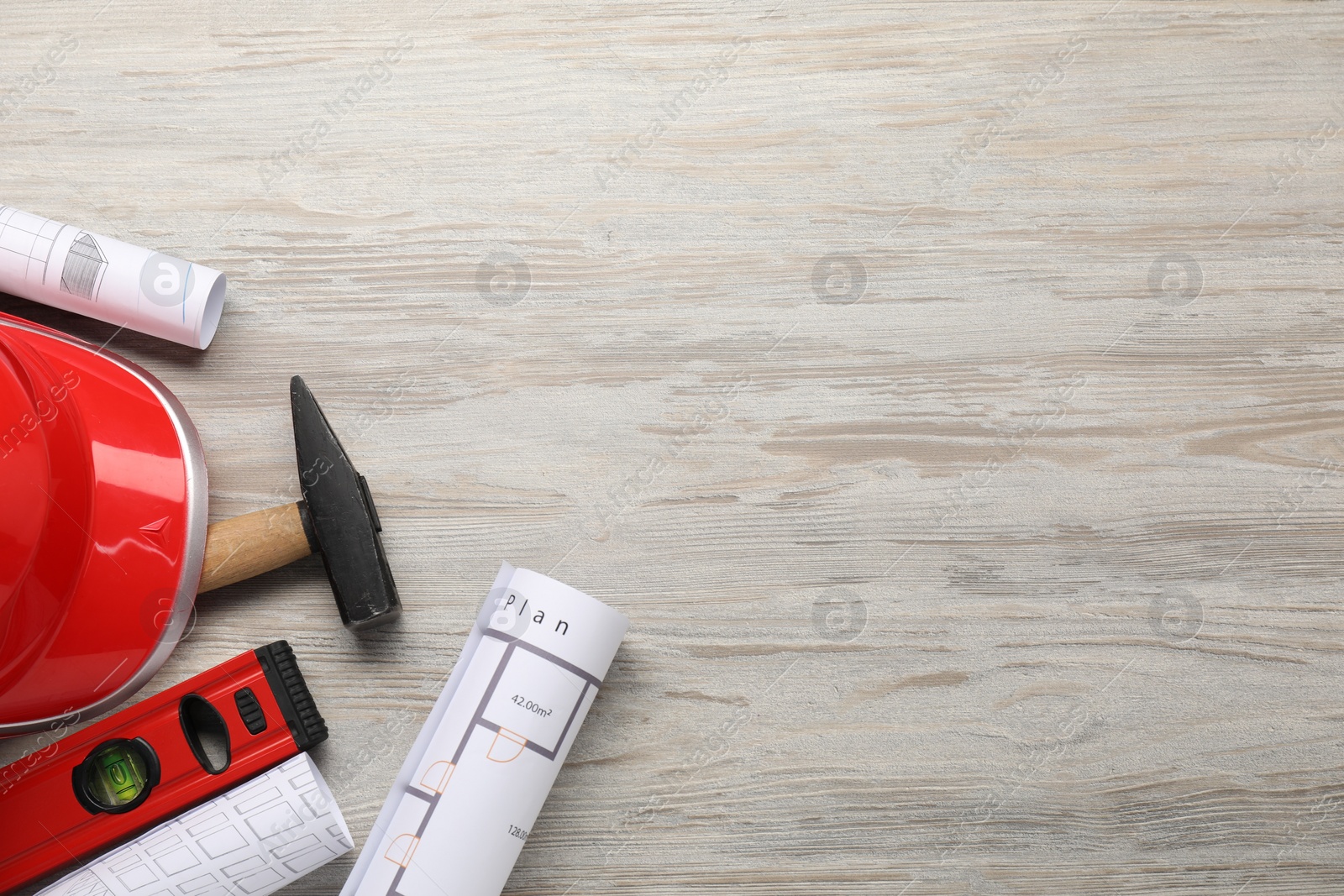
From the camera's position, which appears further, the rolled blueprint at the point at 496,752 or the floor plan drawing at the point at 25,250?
the floor plan drawing at the point at 25,250

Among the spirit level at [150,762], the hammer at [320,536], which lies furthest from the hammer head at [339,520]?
the spirit level at [150,762]

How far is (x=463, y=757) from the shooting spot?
3.02 feet

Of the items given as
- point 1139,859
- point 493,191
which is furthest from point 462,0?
point 1139,859

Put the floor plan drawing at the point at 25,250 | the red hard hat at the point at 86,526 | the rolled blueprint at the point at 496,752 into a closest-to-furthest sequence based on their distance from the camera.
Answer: the red hard hat at the point at 86,526 < the rolled blueprint at the point at 496,752 < the floor plan drawing at the point at 25,250

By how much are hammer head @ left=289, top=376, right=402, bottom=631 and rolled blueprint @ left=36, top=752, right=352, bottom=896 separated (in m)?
0.22

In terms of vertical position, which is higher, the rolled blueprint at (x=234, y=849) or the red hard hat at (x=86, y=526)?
the red hard hat at (x=86, y=526)

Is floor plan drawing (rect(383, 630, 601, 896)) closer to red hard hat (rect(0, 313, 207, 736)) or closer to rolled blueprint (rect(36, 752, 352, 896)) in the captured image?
rolled blueprint (rect(36, 752, 352, 896))

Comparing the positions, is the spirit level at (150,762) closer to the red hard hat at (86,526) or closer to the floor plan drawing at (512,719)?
the red hard hat at (86,526)

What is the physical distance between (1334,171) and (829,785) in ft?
3.83

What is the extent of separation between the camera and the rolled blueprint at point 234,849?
0.91 m

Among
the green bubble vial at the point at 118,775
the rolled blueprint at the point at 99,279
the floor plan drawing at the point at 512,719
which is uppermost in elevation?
the rolled blueprint at the point at 99,279

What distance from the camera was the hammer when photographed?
962 millimetres

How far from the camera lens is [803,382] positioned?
1.09m

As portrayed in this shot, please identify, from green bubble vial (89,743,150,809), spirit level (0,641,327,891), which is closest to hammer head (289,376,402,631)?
spirit level (0,641,327,891)
